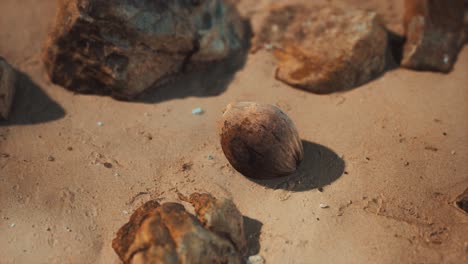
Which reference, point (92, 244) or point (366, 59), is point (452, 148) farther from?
point (92, 244)

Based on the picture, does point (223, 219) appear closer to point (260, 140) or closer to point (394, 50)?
point (260, 140)

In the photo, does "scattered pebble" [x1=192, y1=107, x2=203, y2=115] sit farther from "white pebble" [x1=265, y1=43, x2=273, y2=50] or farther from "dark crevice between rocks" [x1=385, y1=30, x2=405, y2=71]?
"dark crevice between rocks" [x1=385, y1=30, x2=405, y2=71]

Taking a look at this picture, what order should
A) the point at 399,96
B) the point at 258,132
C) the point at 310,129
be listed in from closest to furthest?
1. the point at 258,132
2. the point at 310,129
3. the point at 399,96

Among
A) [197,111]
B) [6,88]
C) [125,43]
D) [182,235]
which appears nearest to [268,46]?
[197,111]

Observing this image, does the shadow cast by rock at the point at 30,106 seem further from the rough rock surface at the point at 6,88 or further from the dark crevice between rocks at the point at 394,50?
the dark crevice between rocks at the point at 394,50

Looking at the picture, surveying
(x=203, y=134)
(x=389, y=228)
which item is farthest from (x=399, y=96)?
(x=203, y=134)

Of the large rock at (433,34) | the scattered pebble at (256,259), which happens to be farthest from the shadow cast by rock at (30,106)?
the large rock at (433,34)
